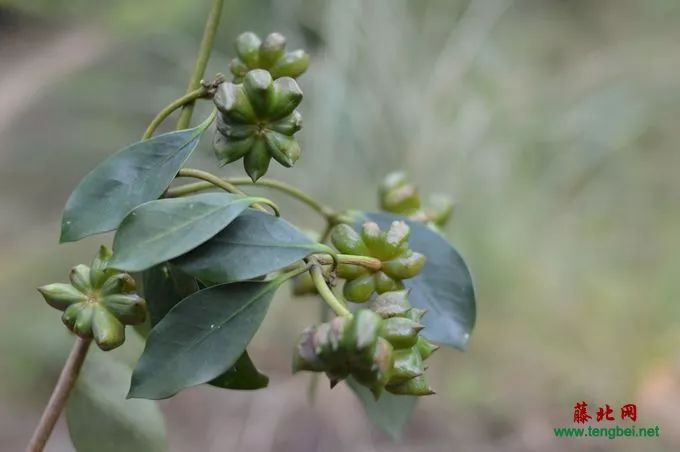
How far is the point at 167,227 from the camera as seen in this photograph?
1.08ft

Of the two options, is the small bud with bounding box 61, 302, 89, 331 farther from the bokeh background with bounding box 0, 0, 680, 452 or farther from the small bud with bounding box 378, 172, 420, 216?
the bokeh background with bounding box 0, 0, 680, 452

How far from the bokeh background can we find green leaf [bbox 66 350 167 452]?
79cm

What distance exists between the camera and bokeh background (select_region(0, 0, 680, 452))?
131 cm

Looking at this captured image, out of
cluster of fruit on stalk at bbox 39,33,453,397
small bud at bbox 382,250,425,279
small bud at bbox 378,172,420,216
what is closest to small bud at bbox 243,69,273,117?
Answer: cluster of fruit on stalk at bbox 39,33,453,397

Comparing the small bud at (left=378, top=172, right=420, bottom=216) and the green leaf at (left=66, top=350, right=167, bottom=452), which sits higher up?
the small bud at (left=378, top=172, right=420, bottom=216)

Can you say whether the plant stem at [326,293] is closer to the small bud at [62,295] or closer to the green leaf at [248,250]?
the green leaf at [248,250]

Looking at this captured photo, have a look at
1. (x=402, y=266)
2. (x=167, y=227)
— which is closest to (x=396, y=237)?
(x=402, y=266)

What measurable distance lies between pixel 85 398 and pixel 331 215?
20 cm

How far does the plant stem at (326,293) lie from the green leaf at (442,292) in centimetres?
11

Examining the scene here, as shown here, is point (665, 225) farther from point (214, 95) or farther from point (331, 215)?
point (214, 95)

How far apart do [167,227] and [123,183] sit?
53 millimetres

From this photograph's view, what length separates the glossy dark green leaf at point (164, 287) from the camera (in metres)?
0.37

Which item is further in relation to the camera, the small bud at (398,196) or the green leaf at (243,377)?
the small bud at (398,196)

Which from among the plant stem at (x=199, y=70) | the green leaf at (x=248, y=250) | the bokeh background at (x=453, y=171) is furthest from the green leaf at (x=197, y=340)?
the bokeh background at (x=453, y=171)
